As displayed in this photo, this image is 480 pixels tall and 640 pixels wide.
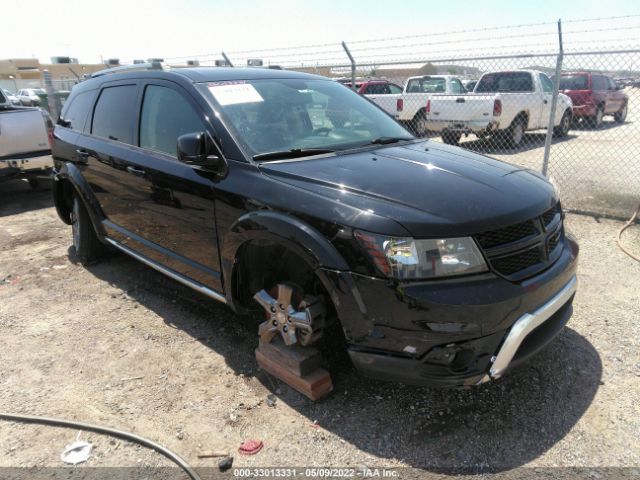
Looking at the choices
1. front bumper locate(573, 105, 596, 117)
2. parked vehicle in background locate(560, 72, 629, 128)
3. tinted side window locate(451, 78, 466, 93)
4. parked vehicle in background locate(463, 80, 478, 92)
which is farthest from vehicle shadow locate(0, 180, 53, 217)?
front bumper locate(573, 105, 596, 117)

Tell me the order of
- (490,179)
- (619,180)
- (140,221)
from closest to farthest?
(490,179), (140,221), (619,180)

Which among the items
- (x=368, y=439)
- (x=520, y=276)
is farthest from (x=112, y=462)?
(x=520, y=276)

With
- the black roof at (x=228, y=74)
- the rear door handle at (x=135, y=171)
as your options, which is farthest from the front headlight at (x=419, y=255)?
the rear door handle at (x=135, y=171)

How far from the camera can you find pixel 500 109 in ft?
34.5

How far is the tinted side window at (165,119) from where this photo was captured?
10.9 feet

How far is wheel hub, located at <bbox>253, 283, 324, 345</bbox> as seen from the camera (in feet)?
8.61

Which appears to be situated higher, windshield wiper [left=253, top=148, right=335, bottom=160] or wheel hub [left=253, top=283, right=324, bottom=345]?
windshield wiper [left=253, top=148, right=335, bottom=160]

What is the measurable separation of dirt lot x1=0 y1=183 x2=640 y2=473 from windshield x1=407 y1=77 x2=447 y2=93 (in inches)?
433

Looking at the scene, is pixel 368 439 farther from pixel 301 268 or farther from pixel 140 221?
pixel 140 221

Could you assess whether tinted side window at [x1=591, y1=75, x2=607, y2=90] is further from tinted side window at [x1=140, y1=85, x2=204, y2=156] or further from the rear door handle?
the rear door handle

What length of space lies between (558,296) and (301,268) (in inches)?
55.5

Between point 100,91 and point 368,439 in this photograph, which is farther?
point 100,91

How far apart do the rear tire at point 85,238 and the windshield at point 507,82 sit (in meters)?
10.3

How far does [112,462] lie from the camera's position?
2.44 metres
